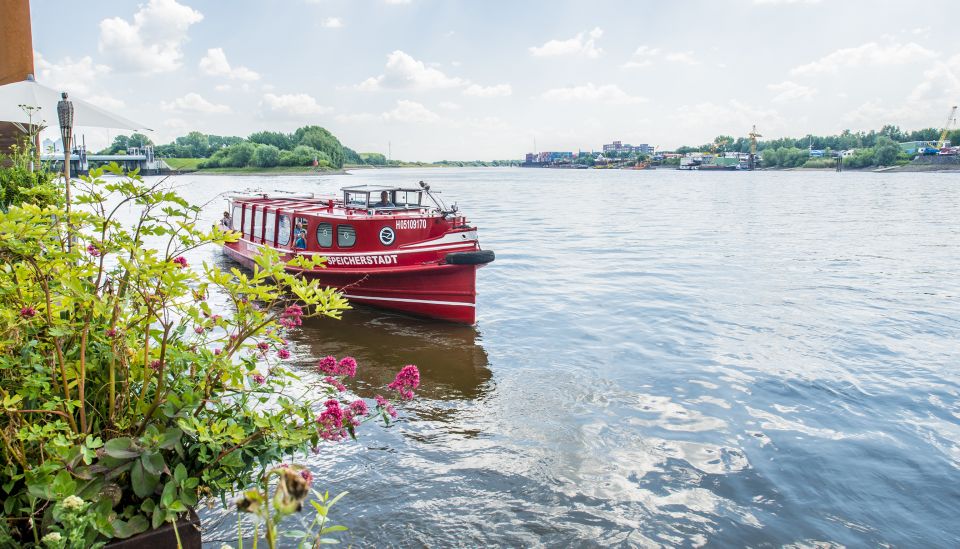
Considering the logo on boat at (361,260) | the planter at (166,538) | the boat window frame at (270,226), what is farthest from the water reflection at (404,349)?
the planter at (166,538)

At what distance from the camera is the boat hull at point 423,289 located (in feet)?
47.7

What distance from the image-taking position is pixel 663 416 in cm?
964

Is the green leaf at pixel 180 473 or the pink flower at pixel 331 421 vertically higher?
the pink flower at pixel 331 421

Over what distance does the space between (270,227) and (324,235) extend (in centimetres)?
390

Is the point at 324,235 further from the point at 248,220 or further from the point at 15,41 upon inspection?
the point at 15,41

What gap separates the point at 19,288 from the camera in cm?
379

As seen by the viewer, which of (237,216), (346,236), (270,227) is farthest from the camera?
(237,216)

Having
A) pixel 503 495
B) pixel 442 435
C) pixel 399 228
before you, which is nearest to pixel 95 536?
pixel 503 495

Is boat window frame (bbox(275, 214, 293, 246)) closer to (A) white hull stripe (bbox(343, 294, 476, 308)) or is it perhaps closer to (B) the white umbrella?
(A) white hull stripe (bbox(343, 294, 476, 308))

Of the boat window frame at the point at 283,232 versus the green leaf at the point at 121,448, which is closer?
the green leaf at the point at 121,448

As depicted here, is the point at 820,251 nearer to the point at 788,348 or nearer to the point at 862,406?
the point at 788,348

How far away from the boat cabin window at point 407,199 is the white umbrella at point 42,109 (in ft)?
22.3

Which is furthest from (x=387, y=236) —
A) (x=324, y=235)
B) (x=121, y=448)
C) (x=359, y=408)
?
(x=121, y=448)

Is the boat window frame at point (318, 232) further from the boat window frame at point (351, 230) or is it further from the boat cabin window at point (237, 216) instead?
the boat cabin window at point (237, 216)
